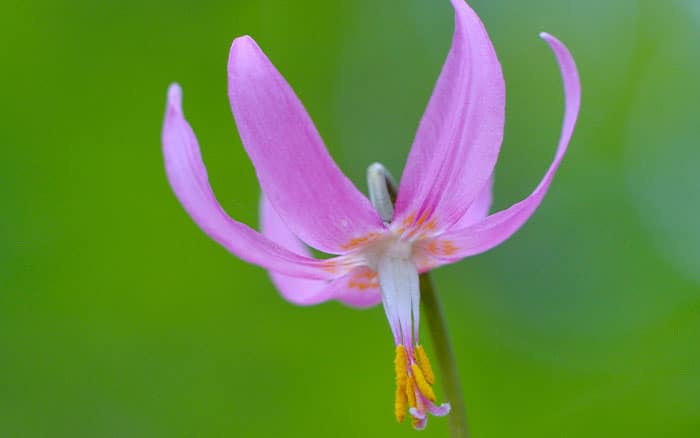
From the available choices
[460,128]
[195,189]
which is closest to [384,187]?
[460,128]

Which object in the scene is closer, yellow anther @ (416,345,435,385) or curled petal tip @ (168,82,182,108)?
curled petal tip @ (168,82,182,108)

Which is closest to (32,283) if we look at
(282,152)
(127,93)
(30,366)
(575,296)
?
(30,366)

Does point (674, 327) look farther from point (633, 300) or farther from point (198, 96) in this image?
point (198, 96)

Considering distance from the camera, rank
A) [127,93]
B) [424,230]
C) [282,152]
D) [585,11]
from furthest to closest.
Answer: [585,11], [127,93], [424,230], [282,152]

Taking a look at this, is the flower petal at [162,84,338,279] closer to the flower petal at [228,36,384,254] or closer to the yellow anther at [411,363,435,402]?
the flower petal at [228,36,384,254]

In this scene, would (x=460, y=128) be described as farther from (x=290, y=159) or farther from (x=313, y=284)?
(x=313, y=284)

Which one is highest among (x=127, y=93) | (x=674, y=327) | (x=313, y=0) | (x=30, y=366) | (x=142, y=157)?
(x=313, y=0)

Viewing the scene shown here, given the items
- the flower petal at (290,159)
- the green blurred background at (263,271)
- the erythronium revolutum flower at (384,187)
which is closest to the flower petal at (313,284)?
the erythronium revolutum flower at (384,187)

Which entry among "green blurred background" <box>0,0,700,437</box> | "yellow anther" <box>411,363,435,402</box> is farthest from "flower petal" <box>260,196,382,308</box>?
"green blurred background" <box>0,0,700,437</box>
